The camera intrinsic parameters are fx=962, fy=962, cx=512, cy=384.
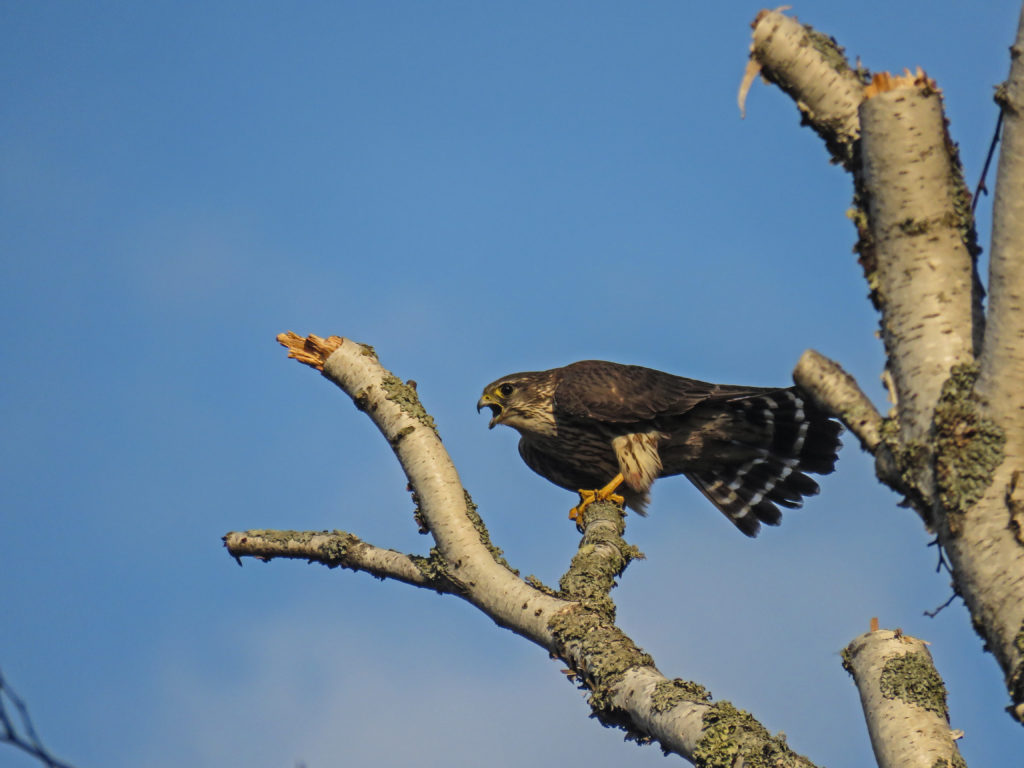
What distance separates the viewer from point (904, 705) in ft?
8.06

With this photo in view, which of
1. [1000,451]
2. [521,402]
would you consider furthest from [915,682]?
[521,402]

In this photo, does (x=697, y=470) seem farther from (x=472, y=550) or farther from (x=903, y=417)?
(x=903, y=417)

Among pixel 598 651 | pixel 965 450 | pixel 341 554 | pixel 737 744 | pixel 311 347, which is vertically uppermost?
pixel 311 347

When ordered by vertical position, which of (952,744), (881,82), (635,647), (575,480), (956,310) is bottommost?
(952,744)

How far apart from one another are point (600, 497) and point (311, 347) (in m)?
2.38

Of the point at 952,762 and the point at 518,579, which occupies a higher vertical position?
the point at 518,579

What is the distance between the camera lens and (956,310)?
216cm

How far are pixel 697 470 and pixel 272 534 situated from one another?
12.3 ft

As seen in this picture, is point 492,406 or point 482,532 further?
point 492,406

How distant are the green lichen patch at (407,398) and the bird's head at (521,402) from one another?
2.57 m

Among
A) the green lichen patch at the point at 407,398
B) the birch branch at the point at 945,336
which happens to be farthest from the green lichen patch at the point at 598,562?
the birch branch at the point at 945,336

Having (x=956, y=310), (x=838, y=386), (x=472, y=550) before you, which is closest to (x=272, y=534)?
(x=472, y=550)

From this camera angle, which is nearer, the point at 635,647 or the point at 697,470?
the point at 635,647

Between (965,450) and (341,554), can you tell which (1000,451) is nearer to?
(965,450)
